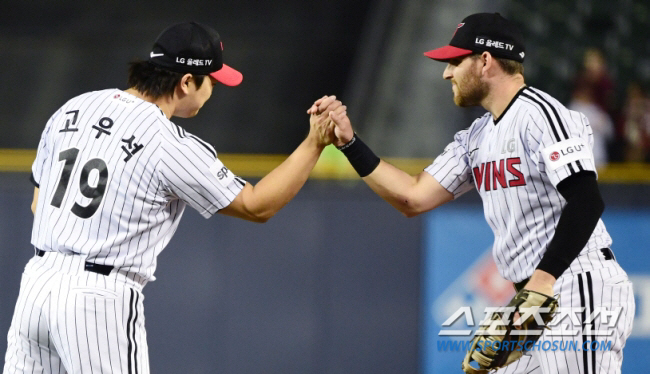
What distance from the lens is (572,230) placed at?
9.62 ft

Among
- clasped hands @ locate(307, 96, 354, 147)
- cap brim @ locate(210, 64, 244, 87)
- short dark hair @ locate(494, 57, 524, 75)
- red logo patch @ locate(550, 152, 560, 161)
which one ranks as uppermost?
short dark hair @ locate(494, 57, 524, 75)

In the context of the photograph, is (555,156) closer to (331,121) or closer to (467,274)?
(331,121)

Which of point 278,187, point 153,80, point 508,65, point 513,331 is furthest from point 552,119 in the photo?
point 153,80

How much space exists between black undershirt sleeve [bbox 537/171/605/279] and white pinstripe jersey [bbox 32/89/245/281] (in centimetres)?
120

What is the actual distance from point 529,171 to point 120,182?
1574 mm

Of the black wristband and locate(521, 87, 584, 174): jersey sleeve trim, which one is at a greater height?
locate(521, 87, 584, 174): jersey sleeve trim

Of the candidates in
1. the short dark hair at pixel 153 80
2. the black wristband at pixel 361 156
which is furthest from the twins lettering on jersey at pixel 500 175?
the short dark hair at pixel 153 80

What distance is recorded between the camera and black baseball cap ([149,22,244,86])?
318 cm

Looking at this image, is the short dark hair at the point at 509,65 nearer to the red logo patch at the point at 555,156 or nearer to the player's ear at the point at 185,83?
the red logo patch at the point at 555,156

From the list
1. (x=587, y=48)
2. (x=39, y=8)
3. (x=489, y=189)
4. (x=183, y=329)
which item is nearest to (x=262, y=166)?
(x=183, y=329)

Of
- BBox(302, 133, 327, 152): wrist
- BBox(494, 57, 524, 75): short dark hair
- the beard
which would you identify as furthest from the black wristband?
BBox(494, 57, 524, 75): short dark hair

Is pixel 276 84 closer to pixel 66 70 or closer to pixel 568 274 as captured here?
pixel 66 70

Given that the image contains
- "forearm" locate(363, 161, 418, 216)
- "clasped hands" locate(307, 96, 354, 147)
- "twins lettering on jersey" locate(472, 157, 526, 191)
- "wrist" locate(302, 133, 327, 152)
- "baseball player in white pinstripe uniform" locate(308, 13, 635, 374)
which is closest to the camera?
"baseball player in white pinstripe uniform" locate(308, 13, 635, 374)

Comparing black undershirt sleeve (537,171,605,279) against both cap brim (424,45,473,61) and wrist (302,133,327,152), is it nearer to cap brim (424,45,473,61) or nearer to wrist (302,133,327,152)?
cap brim (424,45,473,61)
